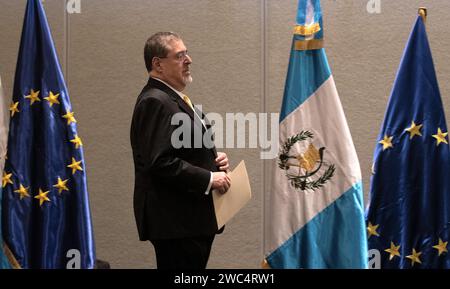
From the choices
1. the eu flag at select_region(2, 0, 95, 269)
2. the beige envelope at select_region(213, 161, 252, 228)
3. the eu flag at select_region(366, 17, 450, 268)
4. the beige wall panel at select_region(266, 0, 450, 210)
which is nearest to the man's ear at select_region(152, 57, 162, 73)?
the eu flag at select_region(2, 0, 95, 269)

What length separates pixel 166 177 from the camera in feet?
7.95

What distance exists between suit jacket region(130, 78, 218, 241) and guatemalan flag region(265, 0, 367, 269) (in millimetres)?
317

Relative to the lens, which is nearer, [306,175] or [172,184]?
[172,184]

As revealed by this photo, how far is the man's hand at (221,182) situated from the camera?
8.09ft

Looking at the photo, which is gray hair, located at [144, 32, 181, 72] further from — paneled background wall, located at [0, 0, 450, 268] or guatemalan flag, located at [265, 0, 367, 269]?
paneled background wall, located at [0, 0, 450, 268]

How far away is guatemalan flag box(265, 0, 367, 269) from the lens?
2615 millimetres

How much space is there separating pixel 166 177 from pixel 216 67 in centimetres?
128

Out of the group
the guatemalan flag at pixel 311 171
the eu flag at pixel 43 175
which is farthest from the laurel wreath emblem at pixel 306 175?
the eu flag at pixel 43 175

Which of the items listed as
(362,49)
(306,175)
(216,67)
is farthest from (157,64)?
(362,49)

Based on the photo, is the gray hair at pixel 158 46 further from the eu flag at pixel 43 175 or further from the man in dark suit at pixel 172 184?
the eu flag at pixel 43 175

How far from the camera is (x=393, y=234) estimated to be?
2.63 m

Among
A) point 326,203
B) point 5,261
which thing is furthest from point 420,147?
point 5,261

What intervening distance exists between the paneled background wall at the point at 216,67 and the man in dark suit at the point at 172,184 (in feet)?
3.41

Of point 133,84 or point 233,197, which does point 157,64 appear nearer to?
point 233,197
